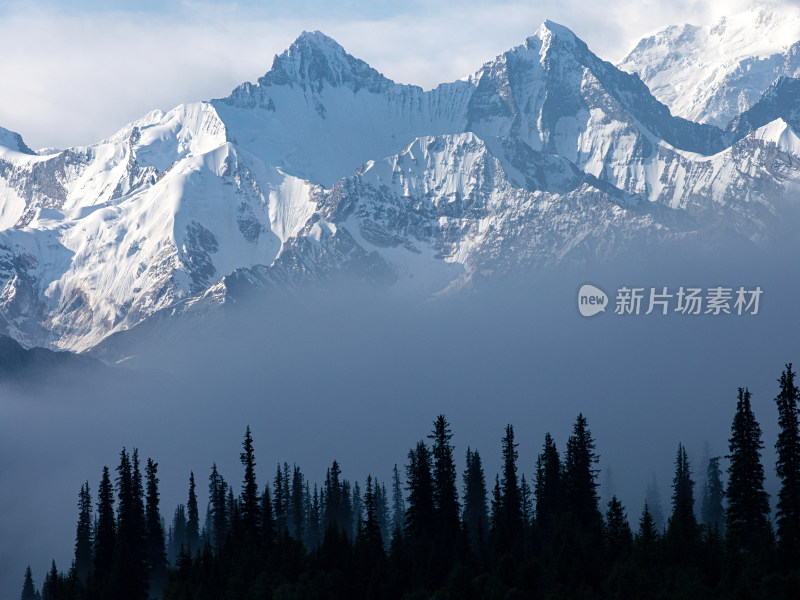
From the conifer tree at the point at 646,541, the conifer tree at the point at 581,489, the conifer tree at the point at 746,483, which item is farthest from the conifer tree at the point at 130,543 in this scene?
the conifer tree at the point at 746,483

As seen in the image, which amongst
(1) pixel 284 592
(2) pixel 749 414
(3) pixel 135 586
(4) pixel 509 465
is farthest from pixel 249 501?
(2) pixel 749 414

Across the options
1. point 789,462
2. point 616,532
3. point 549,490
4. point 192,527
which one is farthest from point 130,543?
point 789,462

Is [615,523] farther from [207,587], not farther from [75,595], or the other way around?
[75,595]

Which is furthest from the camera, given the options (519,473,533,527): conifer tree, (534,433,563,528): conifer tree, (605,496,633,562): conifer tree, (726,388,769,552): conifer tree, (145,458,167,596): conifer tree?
(145,458,167,596): conifer tree

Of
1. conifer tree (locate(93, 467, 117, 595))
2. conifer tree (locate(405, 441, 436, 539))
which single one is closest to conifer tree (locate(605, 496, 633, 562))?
conifer tree (locate(405, 441, 436, 539))

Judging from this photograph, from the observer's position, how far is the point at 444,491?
426 feet

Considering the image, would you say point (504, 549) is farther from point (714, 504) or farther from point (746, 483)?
point (714, 504)

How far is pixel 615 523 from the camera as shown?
106750mm

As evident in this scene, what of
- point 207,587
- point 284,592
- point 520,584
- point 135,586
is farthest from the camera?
point 135,586

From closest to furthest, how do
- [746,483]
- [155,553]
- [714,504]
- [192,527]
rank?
[746,483], [155,553], [714,504], [192,527]

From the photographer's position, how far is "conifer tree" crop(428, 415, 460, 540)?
411 ft

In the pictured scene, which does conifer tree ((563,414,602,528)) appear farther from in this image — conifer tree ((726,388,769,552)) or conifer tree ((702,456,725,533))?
conifer tree ((702,456,725,533))

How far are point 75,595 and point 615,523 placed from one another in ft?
156

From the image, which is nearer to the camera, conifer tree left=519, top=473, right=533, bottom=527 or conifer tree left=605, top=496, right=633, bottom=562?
conifer tree left=605, top=496, right=633, bottom=562
